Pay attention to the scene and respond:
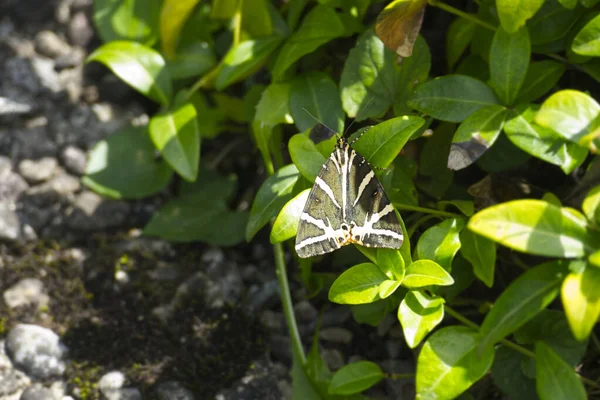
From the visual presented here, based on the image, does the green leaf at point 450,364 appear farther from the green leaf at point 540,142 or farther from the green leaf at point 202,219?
the green leaf at point 202,219

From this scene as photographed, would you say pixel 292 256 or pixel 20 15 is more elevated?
pixel 20 15

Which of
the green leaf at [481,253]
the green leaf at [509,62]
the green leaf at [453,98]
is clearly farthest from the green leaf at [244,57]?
the green leaf at [481,253]

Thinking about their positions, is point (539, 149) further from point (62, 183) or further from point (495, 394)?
point (62, 183)

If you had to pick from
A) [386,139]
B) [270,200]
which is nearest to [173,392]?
[270,200]

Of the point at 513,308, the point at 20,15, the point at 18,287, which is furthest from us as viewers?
the point at 20,15

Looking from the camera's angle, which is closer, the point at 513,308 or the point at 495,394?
the point at 513,308

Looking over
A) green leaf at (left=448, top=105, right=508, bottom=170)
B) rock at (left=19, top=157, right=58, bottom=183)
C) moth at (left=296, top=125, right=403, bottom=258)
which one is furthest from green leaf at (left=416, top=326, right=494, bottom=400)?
rock at (left=19, top=157, right=58, bottom=183)

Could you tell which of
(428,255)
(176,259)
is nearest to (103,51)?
(176,259)

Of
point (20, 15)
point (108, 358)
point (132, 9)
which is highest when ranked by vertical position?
point (132, 9)
